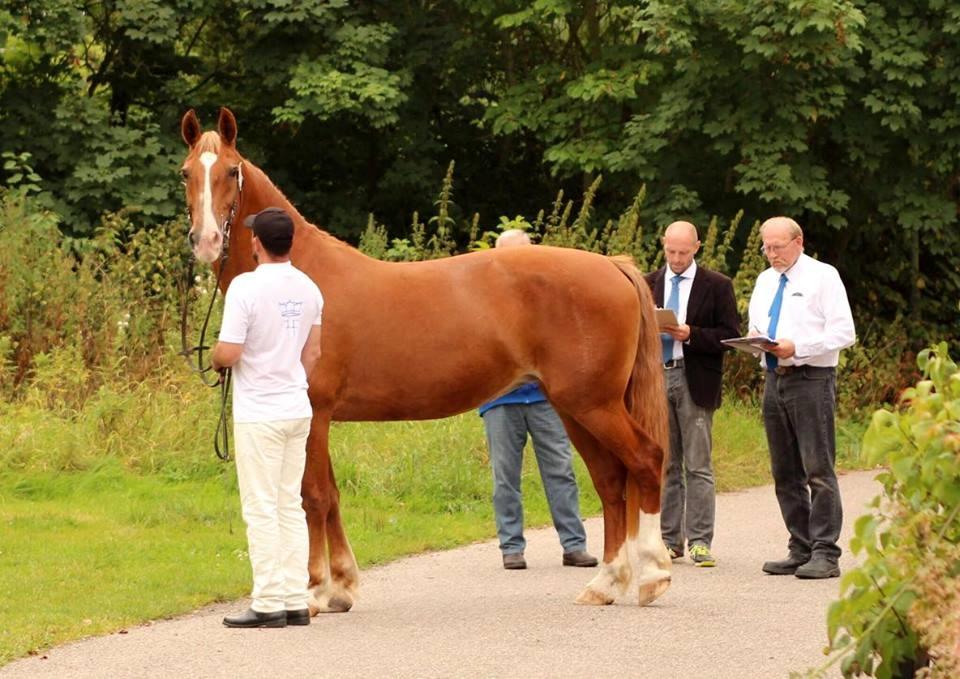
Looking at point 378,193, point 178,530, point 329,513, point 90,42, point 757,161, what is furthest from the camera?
point 378,193

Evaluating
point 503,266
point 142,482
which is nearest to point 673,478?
point 503,266

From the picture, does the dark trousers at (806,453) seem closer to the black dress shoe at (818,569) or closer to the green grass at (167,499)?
the black dress shoe at (818,569)

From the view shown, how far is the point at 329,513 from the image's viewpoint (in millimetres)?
8633

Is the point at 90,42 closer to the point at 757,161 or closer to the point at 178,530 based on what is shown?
the point at 757,161

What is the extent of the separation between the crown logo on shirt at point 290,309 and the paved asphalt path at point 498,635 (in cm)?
158

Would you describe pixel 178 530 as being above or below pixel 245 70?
below

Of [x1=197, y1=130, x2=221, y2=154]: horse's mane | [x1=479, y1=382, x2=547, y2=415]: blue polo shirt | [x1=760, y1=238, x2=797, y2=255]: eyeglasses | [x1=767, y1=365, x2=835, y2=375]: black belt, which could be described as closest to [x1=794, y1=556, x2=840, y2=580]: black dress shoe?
[x1=767, y1=365, x2=835, y2=375]: black belt

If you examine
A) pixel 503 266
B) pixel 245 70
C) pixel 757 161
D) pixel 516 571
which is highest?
pixel 245 70

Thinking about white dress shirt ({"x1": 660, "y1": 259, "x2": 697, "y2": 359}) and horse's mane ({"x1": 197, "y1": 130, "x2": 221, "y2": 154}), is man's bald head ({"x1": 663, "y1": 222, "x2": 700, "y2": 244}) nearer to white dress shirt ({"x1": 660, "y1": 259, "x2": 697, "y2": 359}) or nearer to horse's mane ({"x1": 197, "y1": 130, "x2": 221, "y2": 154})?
white dress shirt ({"x1": 660, "y1": 259, "x2": 697, "y2": 359})

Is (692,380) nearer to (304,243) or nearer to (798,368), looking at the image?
(798,368)

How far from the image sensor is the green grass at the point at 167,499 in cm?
889

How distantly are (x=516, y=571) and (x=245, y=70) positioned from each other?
13.4 meters

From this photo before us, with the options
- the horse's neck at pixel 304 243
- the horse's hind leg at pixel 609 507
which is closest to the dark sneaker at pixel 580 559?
the horse's hind leg at pixel 609 507

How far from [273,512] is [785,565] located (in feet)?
11.8
